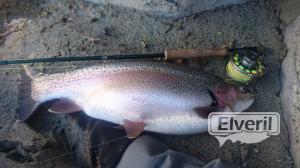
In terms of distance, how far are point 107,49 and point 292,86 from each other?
138cm

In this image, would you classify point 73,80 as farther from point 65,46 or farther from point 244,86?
point 244,86

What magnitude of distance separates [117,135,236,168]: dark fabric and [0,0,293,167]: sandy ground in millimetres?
116

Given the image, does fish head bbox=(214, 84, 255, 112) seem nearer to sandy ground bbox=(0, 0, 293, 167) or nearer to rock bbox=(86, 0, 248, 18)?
sandy ground bbox=(0, 0, 293, 167)

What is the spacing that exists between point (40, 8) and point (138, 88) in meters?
1.30

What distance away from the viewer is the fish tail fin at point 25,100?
2.59 metres

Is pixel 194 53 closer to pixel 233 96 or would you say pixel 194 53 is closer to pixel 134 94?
pixel 233 96

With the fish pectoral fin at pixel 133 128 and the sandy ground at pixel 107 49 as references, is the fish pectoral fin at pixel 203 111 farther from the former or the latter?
the fish pectoral fin at pixel 133 128

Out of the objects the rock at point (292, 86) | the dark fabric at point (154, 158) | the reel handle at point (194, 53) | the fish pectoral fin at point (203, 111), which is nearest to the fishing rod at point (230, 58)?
the reel handle at point (194, 53)

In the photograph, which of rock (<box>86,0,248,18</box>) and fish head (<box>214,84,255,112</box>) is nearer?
fish head (<box>214,84,255,112</box>)

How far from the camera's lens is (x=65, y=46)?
3.03 metres

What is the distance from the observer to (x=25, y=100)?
8.55ft

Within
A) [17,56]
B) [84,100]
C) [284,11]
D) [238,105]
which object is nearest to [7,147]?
[84,100]

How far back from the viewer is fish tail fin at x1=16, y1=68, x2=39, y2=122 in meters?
2.59

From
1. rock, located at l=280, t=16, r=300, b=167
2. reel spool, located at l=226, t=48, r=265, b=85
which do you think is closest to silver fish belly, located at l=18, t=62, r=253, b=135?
reel spool, located at l=226, t=48, r=265, b=85
